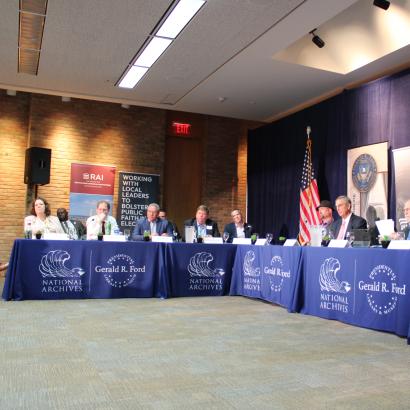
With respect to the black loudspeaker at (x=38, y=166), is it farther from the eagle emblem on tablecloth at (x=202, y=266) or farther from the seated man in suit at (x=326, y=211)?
the seated man in suit at (x=326, y=211)

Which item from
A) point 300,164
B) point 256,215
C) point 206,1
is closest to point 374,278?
point 206,1

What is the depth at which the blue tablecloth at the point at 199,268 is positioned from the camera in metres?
5.63

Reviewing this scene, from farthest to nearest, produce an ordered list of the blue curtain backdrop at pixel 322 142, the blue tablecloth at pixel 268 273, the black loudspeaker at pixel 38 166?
1. the black loudspeaker at pixel 38 166
2. the blue curtain backdrop at pixel 322 142
3. the blue tablecloth at pixel 268 273

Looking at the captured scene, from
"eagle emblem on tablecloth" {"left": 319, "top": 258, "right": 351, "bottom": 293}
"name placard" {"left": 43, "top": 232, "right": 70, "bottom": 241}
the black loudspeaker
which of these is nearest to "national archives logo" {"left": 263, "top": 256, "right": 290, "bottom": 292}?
"eagle emblem on tablecloth" {"left": 319, "top": 258, "right": 351, "bottom": 293}

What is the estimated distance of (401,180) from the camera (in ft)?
20.9

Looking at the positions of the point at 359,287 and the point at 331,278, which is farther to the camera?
the point at 331,278

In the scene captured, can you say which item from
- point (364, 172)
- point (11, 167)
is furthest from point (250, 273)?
point (11, 167)

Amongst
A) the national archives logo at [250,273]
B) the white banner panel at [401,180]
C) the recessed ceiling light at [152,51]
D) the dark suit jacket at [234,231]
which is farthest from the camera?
the dark suit jacket at [234,231]

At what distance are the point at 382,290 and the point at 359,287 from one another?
Result: 268mm

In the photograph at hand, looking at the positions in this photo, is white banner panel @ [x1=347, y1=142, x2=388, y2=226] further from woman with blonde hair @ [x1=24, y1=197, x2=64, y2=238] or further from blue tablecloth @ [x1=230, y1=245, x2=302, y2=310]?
woman with blonde hair @ [x1=24, y1=197, x2=64, y2=238]

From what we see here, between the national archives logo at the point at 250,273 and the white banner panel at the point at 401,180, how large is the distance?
217 cm

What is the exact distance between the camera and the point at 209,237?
5.93 m

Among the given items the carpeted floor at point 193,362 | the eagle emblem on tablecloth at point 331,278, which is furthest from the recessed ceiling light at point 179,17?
the carpeted floor at point 193,362

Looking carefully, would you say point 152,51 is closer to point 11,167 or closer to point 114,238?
point 114,238
